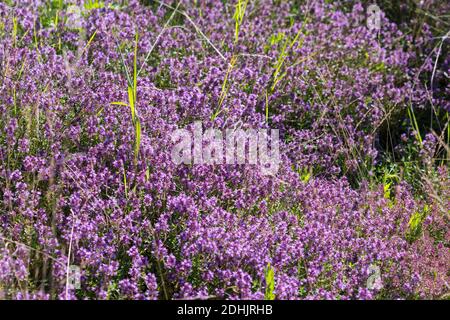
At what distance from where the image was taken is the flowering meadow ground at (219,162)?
12.4 feet

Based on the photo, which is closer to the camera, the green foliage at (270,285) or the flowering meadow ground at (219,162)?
the green foliage at (270,285)

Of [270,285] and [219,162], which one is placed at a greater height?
[219,162]

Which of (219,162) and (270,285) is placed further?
(219,162)

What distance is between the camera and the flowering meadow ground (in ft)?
12.4

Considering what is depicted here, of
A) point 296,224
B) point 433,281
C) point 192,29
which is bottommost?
point 433,281

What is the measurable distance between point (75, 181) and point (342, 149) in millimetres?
1966

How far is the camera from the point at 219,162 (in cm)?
439

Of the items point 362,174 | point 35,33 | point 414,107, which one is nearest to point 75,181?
point 35,33

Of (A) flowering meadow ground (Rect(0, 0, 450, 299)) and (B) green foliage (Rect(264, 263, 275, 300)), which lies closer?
(B) green foliage (Rect(264, 263, 275, 300))

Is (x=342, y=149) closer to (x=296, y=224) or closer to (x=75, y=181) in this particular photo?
(x=296, y=224)

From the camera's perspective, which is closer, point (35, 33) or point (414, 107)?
point (35, 33)

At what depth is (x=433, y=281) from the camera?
405 centimetres
